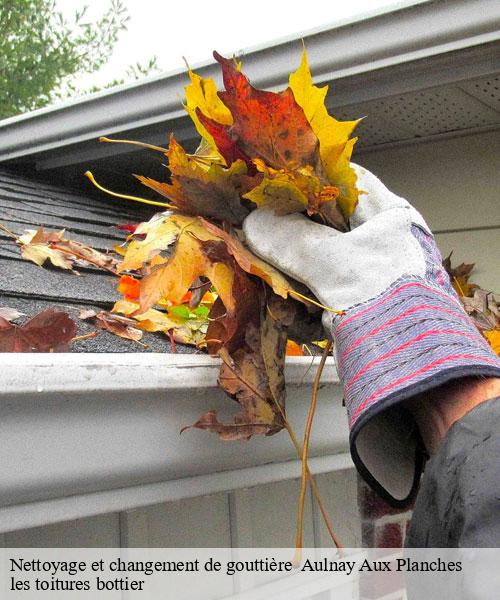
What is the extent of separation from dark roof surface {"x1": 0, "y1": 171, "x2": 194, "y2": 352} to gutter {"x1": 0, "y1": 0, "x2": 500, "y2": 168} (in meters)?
0.41

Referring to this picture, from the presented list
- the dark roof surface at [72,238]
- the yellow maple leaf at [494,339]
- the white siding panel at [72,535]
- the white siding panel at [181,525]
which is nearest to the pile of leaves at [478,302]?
the yellow maple leaf at [494,339]

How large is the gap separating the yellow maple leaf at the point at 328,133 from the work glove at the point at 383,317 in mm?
52

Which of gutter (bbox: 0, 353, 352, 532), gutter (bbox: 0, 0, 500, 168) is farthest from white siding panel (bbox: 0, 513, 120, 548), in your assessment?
gutter (bbox: 0, 0, 500, 168)

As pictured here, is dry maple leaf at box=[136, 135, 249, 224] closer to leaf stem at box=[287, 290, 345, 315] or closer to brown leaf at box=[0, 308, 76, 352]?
leaf stem at box=[287, 290, 345, 315]

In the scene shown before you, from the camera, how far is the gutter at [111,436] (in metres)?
0.80

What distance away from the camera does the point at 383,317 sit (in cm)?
87

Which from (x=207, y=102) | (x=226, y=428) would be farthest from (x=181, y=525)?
(x=207, y=102)

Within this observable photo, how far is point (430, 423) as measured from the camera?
2.67ft

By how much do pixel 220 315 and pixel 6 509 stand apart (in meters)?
0.39

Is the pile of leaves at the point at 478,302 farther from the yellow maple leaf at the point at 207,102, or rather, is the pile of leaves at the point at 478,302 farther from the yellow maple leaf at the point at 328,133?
the yellow maple leaf at the point at 207,102

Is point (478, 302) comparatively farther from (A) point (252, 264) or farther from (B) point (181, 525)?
(A) point (252, 264)

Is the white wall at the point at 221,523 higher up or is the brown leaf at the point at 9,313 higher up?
the brown leaf at the point at 9,313

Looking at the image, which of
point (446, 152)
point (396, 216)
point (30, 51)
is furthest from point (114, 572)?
point (30, 51)

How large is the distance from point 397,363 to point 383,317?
82 mm
